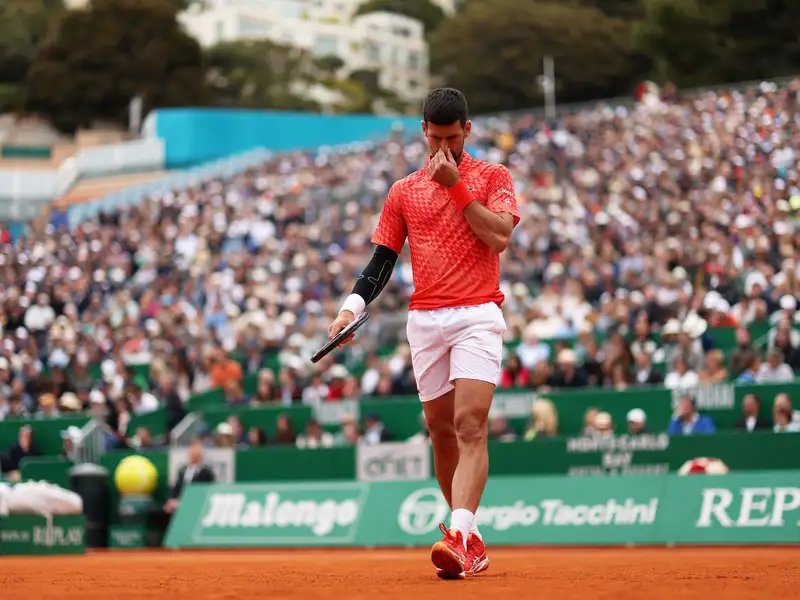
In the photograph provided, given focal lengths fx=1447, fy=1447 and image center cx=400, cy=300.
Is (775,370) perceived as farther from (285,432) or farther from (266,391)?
(266,391)

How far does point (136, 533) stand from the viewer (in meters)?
18.5

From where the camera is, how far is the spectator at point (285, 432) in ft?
61.9

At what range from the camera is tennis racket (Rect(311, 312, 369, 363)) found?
7.40 m

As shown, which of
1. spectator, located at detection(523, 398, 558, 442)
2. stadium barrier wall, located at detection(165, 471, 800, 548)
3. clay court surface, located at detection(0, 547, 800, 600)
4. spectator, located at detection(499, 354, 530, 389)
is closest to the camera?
clay court surface, located at detection(0, 547, 800, 600)

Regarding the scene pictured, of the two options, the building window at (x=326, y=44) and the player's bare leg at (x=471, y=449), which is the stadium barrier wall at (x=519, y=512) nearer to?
the player's bare leg at (x=471, y=449)

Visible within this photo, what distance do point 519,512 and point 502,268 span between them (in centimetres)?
952

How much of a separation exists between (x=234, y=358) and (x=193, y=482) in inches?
223

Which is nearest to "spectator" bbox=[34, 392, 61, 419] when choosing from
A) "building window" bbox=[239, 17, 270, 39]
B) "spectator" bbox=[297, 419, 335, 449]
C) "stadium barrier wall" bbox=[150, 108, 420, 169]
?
"spectator" bbox=[297, 419, 335, 449]

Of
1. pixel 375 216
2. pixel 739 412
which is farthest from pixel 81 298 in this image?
pixel 739 412

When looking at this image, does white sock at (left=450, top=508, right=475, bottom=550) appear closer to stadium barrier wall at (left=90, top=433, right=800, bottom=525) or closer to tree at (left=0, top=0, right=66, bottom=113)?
stadium barrier wall at (left=90, top=433, right=800, bottom=525)

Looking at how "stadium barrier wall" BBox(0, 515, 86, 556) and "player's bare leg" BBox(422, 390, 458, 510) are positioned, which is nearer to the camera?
"player's bare leg" BBox(422, 390, 458, 510)

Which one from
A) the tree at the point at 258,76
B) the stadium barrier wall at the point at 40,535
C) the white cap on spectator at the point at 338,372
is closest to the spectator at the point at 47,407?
the white cap on spectator at the point at 338,372

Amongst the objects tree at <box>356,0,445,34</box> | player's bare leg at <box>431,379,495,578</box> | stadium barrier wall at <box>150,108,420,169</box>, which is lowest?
player's bare leg at <box>431,379,495,578</box>

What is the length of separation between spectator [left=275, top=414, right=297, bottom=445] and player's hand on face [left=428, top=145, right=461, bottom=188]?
11807 millimetres
